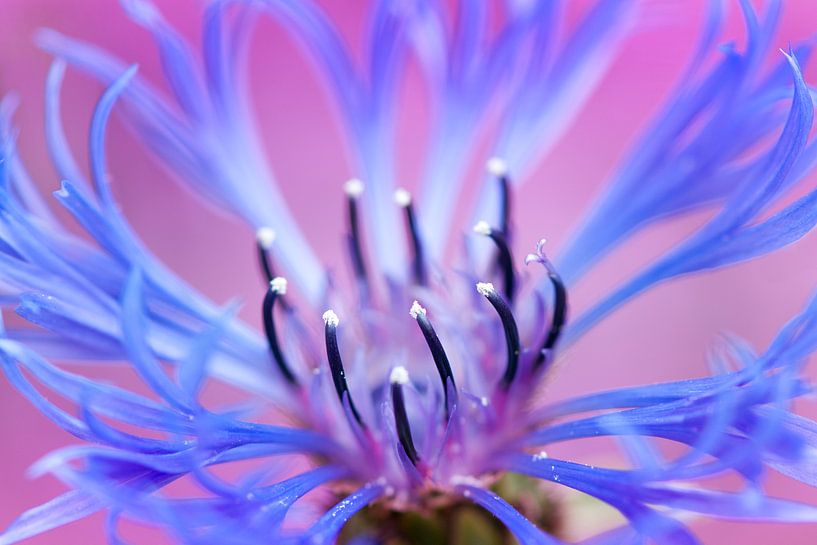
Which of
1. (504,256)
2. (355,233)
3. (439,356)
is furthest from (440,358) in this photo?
(355,233)

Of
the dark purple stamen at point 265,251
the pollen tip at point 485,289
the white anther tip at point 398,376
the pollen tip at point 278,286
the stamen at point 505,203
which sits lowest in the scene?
the white anther tip at point 398,376

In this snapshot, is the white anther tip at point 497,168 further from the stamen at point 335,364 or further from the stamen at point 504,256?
the stamen at point 335,364

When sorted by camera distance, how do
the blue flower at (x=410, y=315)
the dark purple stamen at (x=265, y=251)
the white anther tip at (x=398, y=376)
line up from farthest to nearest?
the dark purple stamen at (x=265, y=251)
the white anther tip at (x=398, y=376)
the blue flower at (x=410, y=315)

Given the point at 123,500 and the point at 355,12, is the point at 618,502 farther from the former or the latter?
the point at 355,12

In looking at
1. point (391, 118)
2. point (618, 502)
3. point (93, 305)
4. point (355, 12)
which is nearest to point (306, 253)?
point (391, 118)

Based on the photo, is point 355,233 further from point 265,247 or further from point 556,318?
point 556,318

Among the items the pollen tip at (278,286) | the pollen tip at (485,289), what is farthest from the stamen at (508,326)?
the pollen tip at (278,286)
